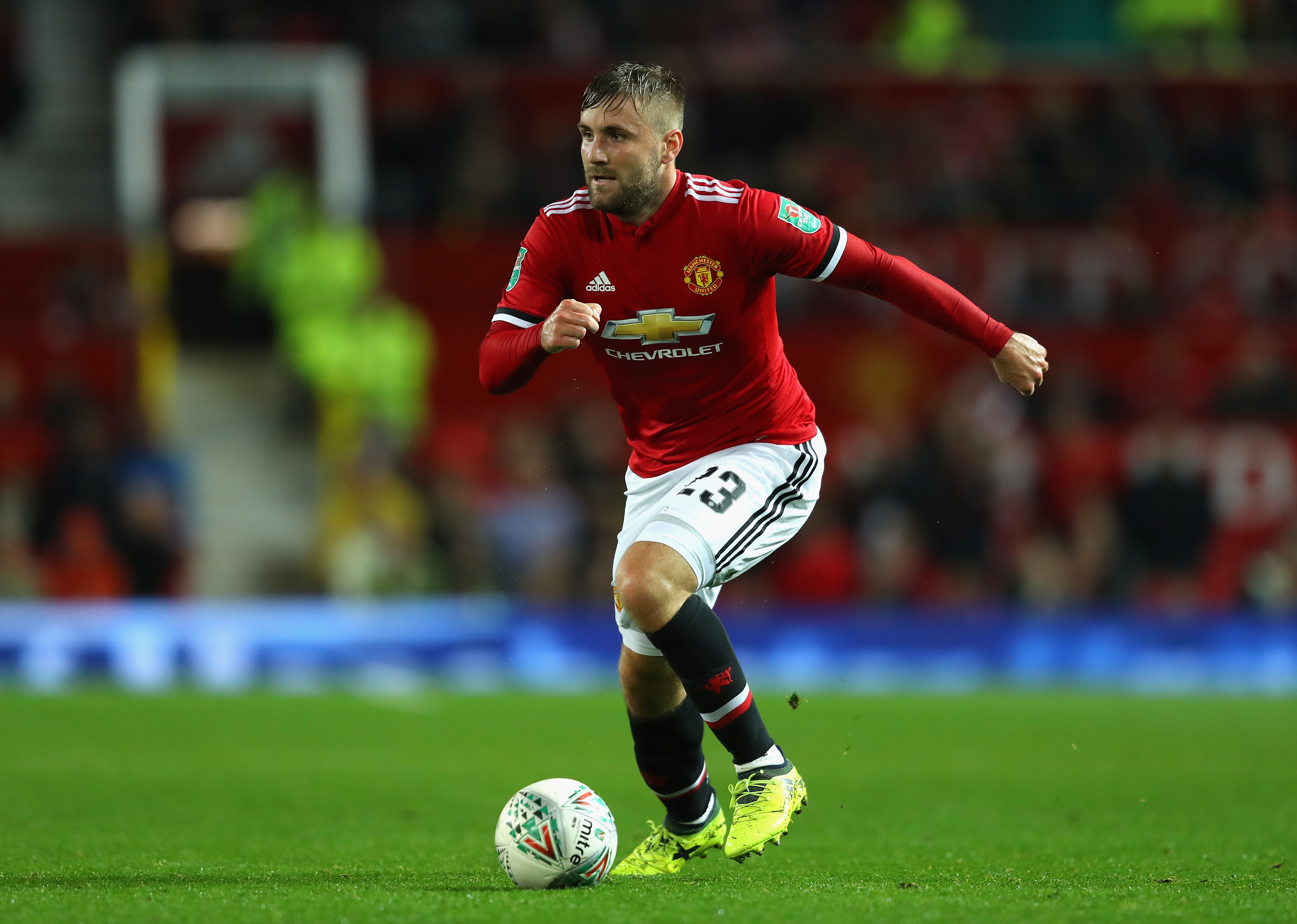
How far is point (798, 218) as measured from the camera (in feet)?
19.8

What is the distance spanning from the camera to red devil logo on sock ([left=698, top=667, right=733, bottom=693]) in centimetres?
581

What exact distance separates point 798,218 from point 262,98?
14237 millimetres

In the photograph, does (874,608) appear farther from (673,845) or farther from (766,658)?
(673,845)

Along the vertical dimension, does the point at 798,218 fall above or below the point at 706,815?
above

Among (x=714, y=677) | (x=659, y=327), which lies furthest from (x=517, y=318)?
(x=714, y=677)

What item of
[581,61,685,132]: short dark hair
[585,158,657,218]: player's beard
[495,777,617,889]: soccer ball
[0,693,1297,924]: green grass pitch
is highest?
Answer: [581,61,685,132]: short dark hair

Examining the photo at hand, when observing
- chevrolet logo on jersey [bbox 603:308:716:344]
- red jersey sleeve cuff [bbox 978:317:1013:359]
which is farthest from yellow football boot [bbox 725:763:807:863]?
red jersey sleeve cuff [bbox 978:317:1013:359]

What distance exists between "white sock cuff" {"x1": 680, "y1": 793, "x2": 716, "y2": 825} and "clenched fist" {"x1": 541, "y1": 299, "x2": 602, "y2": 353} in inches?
74.5

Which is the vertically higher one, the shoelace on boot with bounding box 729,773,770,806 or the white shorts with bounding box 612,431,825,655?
the white shorts with bounding box 612,431,825,655

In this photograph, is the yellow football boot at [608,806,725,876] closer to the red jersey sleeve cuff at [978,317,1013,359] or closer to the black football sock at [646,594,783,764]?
the black football sock at [646,594,783,764]

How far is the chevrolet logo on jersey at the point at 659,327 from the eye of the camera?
19.7 feet

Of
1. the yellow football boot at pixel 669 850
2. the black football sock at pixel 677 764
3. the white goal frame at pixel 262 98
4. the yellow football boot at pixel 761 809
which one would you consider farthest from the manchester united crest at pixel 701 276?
the white goal frame at pixel 262 98

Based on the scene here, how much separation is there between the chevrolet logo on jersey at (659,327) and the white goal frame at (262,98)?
529 inches

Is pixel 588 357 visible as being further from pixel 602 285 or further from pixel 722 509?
pixel 722 509
